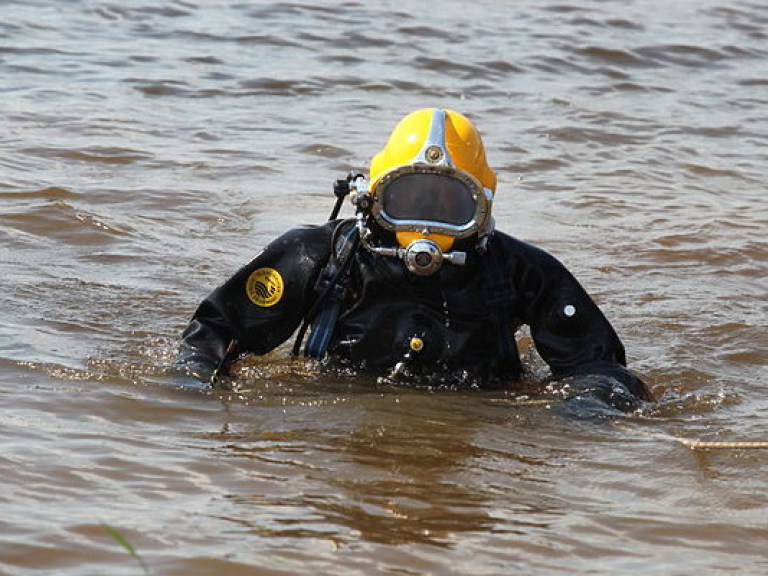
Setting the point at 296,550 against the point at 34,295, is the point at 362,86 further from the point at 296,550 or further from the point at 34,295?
the point at 296,550

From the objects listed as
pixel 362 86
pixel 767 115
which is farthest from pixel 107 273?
pixel 767 115

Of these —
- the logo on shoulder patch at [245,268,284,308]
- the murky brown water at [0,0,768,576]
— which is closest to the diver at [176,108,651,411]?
the logo on shoulder patch at [245,268,284,308]

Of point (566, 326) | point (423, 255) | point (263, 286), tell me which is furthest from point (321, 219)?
point (423, 255)

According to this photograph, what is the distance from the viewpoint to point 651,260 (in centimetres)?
741

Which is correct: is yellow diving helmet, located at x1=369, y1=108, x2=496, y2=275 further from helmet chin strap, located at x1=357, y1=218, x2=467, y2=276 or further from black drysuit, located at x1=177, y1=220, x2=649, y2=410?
black drysuit, located at x1=177, y1=220, x2=649, y2=410

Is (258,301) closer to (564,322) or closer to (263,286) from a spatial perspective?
(263,286)

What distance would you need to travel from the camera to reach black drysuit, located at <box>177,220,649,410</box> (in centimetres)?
493

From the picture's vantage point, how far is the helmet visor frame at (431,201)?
4.73 m

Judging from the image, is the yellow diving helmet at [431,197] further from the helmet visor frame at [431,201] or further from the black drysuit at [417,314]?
the black drysuit at [417,314]

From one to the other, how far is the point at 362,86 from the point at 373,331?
635 centimetres

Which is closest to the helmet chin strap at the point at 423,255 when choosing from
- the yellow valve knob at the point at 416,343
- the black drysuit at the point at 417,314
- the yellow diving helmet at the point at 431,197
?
the yellow diving helmet at the point at 431,197

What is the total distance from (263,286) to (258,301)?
49mm

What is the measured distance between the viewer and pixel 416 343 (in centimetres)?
492

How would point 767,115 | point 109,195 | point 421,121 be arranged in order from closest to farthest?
1. point 421,121
2. point 109,195
3. point 767,115
